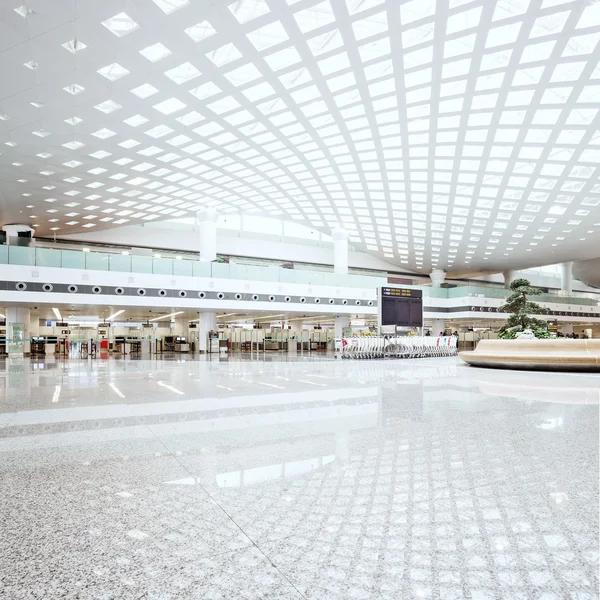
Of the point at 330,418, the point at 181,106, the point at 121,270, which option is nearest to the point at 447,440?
the point at 330,418

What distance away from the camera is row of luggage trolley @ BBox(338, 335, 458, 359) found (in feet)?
92.1

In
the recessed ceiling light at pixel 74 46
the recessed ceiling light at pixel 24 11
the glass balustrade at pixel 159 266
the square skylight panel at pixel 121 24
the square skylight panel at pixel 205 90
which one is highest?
the square skylight panel at pixel 205 90

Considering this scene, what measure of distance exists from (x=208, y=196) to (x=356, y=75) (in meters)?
20.7

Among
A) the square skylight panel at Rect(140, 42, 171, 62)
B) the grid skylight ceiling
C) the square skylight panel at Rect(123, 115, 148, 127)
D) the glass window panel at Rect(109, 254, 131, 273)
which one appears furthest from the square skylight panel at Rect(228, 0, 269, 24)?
the glass window panel at Rect(109, 254, 131, 273)

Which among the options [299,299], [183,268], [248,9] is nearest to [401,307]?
[299,299]

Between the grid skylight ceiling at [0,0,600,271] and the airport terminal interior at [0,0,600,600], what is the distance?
0.14 m

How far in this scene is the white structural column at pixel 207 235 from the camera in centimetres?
4059

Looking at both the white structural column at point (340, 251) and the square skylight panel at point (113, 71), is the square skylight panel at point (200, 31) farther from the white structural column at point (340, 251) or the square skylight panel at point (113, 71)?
the white structural column at point (340, 251)

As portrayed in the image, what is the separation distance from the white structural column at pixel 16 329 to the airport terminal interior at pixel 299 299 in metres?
0.16

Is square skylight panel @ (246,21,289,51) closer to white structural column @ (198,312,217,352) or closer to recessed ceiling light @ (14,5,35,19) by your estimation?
recessed ceiling light @ (14,5,35,19)

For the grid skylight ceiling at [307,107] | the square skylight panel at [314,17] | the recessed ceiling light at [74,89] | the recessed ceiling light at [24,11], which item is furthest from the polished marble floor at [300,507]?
the recessed ceiling light at [74,89]

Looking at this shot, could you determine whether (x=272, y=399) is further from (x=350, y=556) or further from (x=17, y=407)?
(x=350, y=556)

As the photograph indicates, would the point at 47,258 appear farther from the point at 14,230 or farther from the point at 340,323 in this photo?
the point at 340,323

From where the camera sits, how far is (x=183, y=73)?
1875 centimetres
